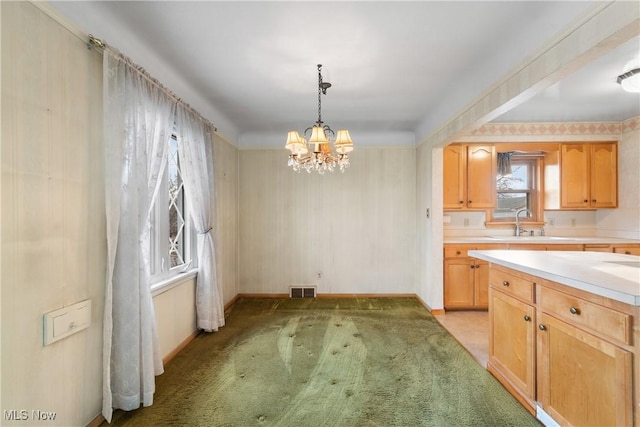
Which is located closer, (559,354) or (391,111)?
(559,354)

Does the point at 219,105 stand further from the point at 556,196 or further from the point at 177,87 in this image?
the point at 556,196

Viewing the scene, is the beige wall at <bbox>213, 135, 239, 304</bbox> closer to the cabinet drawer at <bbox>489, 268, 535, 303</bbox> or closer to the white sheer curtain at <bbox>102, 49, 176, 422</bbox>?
the white sheer curtain at <bbox>102, 49, 176, 422</bbox>

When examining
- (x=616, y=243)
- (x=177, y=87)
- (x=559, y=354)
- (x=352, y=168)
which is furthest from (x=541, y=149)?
(x=177, y=87)

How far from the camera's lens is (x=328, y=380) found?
2.28 meters

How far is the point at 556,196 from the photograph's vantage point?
4191 millimetres

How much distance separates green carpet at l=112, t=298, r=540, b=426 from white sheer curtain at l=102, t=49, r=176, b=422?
0.23 m

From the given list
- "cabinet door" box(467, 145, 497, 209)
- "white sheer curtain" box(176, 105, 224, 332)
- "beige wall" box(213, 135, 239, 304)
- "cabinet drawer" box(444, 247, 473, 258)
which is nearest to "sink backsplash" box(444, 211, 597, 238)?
"cabinet door" box(467, 145, 497, 209)

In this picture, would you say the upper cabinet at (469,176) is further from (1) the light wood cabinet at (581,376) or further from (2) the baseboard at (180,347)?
(2) the baseboard at (180,347)

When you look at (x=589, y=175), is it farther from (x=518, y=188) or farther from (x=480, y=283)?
(x=480, y=283)

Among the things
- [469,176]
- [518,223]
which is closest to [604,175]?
[518,223]

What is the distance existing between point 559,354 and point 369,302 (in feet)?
9.19

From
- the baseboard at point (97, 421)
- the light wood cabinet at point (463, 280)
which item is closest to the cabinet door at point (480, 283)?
the light wood cabinet at point (463, 280)

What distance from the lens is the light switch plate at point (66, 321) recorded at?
4.75 ft
